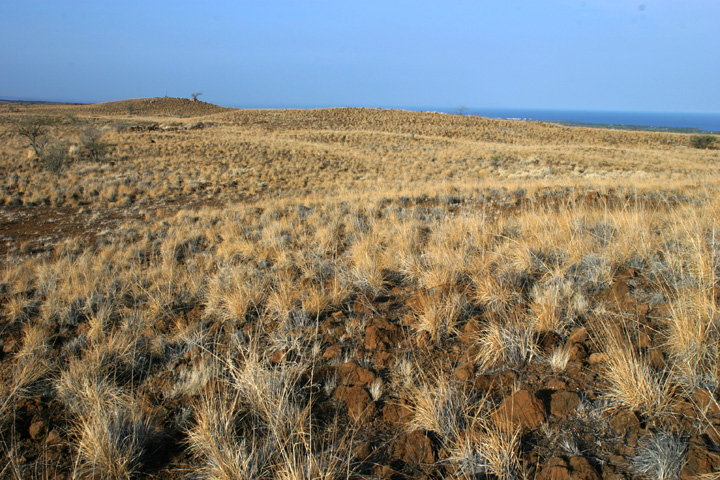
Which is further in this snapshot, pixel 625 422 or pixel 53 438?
pixel 53 438

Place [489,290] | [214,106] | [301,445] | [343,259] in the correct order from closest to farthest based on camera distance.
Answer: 1. [301,445]
2. [489,290]
3. [343,259]
4. [214,106]

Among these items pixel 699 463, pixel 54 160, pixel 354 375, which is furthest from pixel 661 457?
pixel 54 160

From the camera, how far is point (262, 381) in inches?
90.1

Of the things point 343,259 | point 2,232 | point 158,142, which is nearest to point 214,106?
point 158,142

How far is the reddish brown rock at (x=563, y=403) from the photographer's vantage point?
204 centimetres

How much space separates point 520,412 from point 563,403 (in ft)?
0.92

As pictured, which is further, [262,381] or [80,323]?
[80,323]

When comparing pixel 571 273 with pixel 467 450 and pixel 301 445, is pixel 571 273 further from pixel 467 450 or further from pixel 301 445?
pixel 301 445

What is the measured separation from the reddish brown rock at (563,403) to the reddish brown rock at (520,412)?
11 centimetres

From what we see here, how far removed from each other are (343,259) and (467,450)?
3.22 metres

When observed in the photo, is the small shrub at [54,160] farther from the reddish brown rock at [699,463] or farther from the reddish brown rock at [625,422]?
the reddish brown rock at [699,463]

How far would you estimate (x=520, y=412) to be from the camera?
2.00m

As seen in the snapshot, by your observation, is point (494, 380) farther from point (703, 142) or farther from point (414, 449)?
point (703, 142)

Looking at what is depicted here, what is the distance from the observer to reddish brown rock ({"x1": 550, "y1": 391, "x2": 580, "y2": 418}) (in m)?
2.04
